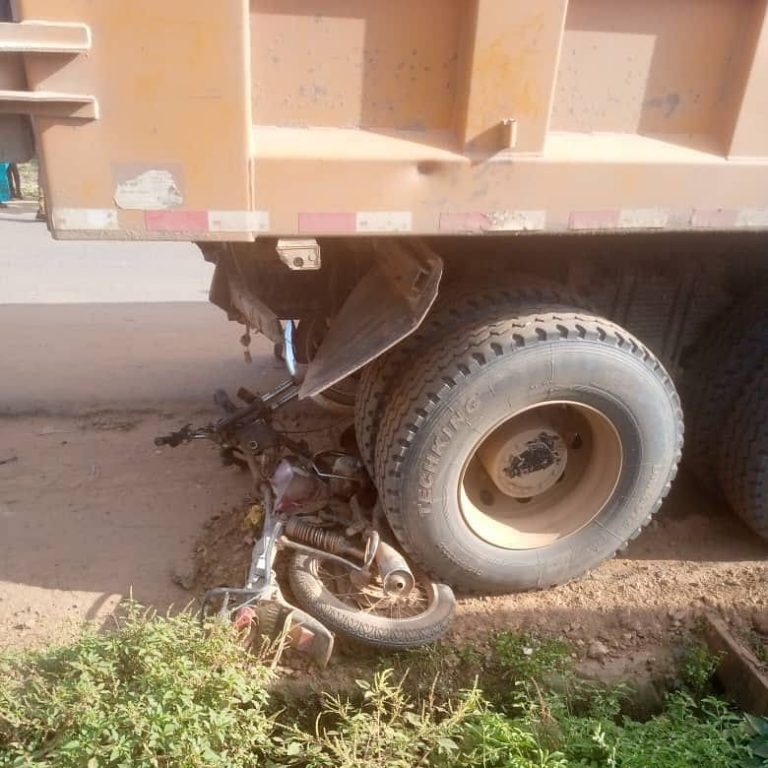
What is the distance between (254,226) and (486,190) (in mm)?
744

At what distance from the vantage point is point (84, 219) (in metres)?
2.07

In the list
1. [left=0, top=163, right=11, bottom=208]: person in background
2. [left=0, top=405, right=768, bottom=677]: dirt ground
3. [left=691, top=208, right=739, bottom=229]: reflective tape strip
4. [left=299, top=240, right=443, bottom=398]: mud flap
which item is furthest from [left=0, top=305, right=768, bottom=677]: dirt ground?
[left=0, top=163, right=11, bottom=208]: person in background

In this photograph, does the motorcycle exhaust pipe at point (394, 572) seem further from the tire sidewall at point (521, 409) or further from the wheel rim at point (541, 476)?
the wheel rim at point (541, 476)

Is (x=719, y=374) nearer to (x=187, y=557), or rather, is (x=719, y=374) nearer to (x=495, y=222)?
(x=495, y=222)

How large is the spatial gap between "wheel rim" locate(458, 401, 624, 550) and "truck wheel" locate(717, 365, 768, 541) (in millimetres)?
666

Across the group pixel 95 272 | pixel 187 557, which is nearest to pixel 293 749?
pixel 187 557

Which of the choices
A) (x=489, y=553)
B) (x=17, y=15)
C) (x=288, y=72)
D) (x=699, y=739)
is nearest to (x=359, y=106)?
(x=288, y=72)

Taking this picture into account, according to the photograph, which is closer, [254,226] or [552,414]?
[254,226]

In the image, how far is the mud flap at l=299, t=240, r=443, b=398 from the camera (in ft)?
8.02

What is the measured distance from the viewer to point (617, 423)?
281 cm

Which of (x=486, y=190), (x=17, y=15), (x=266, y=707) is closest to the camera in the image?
(x=17, y=15)

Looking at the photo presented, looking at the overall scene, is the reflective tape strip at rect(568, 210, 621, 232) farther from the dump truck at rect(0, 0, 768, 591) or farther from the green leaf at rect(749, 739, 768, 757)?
the green leaf at rect(749, 739, 768, 757)

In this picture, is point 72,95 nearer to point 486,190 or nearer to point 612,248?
point 486,190

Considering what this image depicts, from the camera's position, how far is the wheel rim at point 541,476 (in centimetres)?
297
